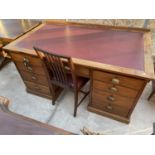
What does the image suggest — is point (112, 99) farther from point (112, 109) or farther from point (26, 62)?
point (26, 62)

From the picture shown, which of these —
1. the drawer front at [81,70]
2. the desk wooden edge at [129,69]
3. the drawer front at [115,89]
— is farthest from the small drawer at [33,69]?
the drawer front at [115,89]

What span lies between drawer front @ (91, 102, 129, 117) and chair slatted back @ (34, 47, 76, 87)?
0.47 metres

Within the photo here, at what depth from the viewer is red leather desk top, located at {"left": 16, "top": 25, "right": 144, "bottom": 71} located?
4.17 ft

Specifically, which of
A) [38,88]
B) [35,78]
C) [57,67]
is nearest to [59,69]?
[57,67]

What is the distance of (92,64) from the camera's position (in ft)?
4.05

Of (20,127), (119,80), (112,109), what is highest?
(20,127)

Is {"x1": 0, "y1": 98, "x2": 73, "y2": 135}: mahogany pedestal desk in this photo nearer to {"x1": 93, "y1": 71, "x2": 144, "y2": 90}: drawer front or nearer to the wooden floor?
{"x1": 93, "y1": 71, "x2": 144, "y2": 90}: drawer front

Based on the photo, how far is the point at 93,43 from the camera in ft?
4.92

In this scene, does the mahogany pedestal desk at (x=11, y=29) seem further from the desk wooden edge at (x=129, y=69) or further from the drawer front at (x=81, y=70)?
the drawer front at (x=81, y=70)

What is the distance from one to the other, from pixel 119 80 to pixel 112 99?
31 centimetres

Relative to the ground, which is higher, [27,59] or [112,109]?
[27,59]

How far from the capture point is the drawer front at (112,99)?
141 cm
